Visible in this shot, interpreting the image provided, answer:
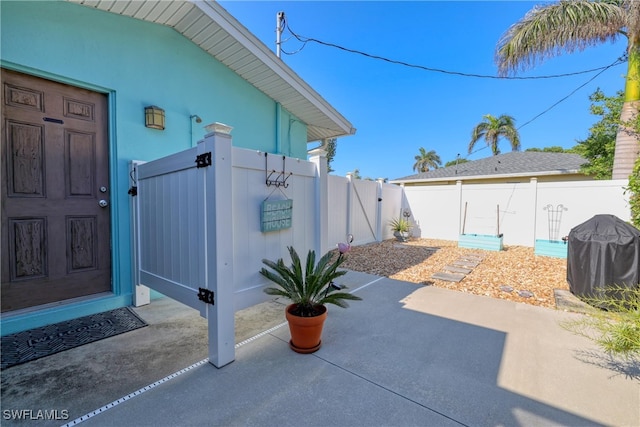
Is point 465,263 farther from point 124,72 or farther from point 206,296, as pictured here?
point 124,72

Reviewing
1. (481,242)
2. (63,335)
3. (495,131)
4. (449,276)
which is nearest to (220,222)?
(63,335)

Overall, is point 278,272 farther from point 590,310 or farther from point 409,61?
point 409,61

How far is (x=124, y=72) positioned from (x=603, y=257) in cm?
638

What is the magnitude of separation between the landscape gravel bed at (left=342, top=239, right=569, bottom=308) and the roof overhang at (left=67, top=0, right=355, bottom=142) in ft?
11.1

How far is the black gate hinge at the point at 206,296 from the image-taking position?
2031 mm

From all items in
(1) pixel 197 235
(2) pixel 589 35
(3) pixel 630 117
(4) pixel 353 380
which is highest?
(2) pixel 589 35

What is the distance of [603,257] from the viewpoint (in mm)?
3223

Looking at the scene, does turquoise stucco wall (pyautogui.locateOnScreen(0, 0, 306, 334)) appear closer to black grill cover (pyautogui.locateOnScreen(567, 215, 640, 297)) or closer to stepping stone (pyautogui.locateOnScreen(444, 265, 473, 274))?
stepping stone (pyautogui.locateOnScreen(444, 265, 473, 274))

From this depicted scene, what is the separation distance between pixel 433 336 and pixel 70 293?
3.90 m

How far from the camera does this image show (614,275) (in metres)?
3.19

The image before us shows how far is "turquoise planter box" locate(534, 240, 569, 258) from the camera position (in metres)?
6.07

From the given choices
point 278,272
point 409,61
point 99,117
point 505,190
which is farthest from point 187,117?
point 505,190

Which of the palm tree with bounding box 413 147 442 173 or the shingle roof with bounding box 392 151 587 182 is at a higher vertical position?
the palm tree with bounding box 413 147 442 173

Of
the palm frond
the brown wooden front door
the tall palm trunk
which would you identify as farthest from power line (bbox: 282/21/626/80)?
the brown wooden front door
